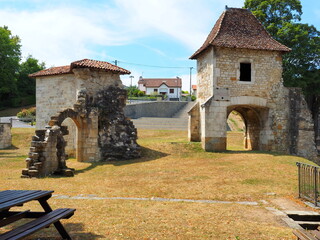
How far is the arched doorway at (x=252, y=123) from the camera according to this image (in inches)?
682

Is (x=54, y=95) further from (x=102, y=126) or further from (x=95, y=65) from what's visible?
(x=102, y=126)

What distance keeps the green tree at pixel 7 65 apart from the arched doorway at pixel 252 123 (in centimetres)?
3336

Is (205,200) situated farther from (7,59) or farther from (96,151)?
(7,59)

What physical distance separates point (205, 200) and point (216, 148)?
8.82 meters

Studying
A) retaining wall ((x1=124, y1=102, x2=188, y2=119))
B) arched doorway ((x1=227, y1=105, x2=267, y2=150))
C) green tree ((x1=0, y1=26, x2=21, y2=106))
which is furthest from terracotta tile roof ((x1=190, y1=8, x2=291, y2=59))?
green tree ((x1=0, y1=26, x2=21, y2=106))

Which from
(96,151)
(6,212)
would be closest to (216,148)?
(96,151)

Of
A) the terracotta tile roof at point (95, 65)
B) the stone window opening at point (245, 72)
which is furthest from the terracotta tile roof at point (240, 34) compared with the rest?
the terracotta tile roof at point (95, 65)

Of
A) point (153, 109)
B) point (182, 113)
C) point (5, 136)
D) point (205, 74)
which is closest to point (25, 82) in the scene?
point (153, 109)

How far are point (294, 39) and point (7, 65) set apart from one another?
3654cm

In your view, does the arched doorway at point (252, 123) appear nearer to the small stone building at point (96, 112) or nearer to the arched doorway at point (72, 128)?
the small stone building at point (96, 112)

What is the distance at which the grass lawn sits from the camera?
4.83 meters

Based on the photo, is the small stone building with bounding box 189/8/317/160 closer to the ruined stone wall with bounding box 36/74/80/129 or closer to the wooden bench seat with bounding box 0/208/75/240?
the ruined stone wall with bounding box 36/74/80/129

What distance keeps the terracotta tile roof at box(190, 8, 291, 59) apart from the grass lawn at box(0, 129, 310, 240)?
5.95 metres

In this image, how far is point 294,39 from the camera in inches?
821
